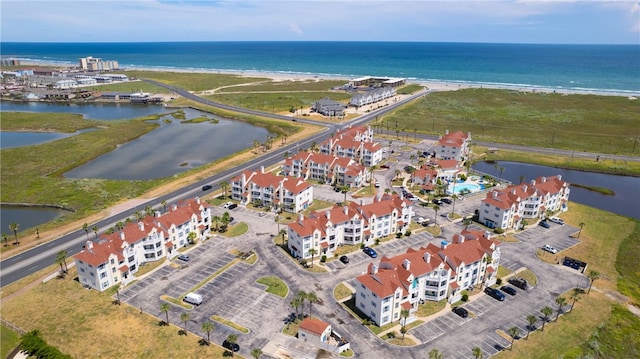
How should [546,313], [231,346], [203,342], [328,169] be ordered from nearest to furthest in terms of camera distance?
[231,346], [203,342], [546,313], [328,169]

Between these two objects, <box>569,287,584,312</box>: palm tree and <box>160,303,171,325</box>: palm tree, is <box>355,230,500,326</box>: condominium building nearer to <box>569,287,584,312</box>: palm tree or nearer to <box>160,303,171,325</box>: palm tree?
<box>569,287,584,312</box>: palm tree

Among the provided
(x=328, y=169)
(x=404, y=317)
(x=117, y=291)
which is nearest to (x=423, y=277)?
(x=404, y=317)

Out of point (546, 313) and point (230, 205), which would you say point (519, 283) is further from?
point (230, 205)

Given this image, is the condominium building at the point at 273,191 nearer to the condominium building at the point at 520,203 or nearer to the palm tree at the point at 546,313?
the condominium building at the point at 520,203

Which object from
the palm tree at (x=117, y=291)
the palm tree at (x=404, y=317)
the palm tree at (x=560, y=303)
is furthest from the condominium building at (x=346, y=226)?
the palm tree at (x=560, y=303)

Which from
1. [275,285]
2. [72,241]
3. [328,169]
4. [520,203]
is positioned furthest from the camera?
[328,169]

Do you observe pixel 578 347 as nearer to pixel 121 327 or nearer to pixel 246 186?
pixel 121 327

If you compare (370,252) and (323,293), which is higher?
(370,252)
